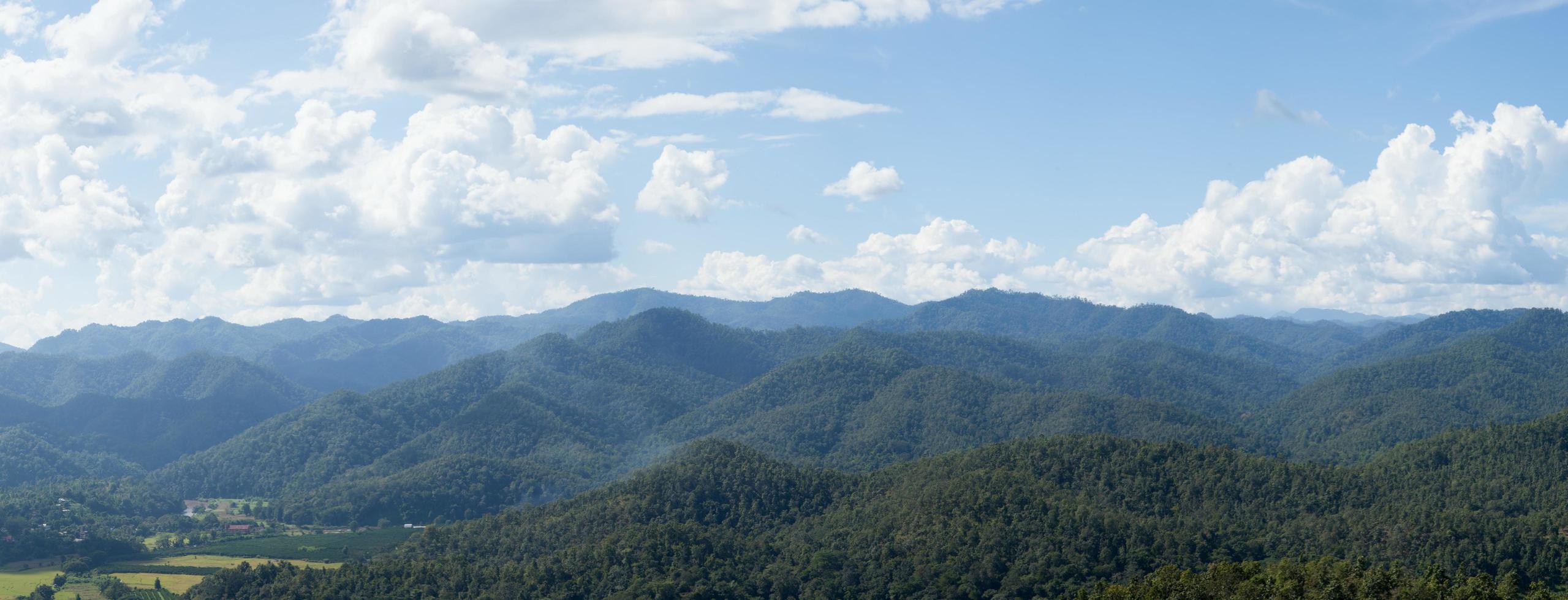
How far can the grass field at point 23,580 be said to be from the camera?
163875 mm

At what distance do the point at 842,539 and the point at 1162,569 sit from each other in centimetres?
4448

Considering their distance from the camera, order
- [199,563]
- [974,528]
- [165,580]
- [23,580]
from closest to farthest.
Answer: [974,528], [165,580], [23,580], [199,563]

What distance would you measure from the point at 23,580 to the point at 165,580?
842 inches

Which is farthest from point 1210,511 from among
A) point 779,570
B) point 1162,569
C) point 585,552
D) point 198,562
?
point 198,562

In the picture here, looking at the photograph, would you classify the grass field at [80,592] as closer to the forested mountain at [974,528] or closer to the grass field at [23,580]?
the grass field at [23,580]

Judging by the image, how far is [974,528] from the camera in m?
130

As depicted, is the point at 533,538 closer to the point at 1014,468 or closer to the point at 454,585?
the point at 454,585

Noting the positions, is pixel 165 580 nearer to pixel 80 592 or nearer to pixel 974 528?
pixel 80 592

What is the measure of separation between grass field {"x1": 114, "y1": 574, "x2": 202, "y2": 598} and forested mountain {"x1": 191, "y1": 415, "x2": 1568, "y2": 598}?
3965 centimetres

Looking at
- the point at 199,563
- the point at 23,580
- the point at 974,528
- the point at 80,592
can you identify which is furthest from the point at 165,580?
the point at 974,528

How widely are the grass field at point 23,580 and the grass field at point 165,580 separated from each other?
9.70 metres

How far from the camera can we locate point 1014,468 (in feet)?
503

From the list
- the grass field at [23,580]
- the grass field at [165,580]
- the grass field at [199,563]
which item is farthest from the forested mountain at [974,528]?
the grass field at [23,580]

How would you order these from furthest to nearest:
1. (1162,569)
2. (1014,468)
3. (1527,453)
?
(1527,453)
(1014,468)
(1162,569)
